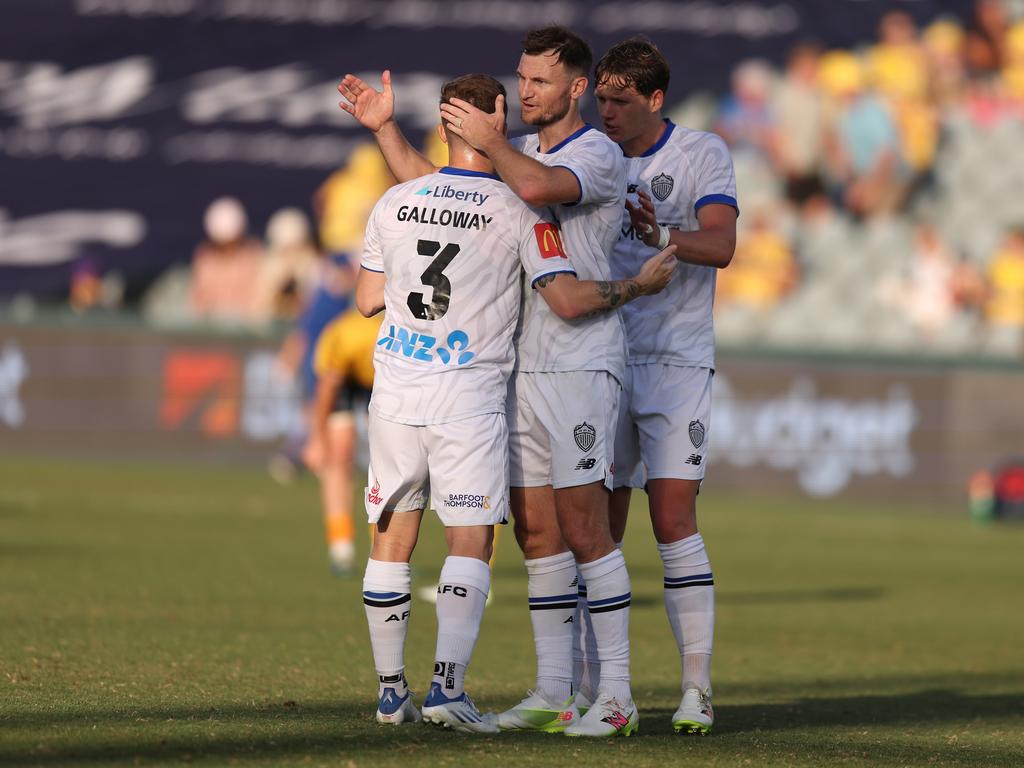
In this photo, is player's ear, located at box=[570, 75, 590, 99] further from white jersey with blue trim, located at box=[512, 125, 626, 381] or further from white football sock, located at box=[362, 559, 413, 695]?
white football sock, located at box=[362, 559, 413, 695]

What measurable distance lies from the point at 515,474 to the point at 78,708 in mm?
1652

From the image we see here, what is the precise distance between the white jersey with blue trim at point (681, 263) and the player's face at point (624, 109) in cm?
13

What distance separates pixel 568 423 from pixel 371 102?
1.40 meters

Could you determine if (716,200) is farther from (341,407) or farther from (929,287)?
(929,287)

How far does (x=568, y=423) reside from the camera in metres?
5.64

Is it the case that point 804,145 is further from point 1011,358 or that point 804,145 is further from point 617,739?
point 617,739

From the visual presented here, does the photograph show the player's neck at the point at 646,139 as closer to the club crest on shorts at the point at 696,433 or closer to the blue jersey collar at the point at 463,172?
the blue jersey collar at the point at 463,172

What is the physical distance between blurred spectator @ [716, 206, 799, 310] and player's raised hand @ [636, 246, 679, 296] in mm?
15158

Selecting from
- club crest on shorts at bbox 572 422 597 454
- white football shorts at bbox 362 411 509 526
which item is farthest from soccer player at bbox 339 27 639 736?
white football shorts at bbox 362 411 509 526

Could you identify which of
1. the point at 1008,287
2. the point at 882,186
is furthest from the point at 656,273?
the point at 882,186

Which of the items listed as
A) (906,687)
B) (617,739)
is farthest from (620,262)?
(906,687)

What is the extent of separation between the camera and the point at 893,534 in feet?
54.3

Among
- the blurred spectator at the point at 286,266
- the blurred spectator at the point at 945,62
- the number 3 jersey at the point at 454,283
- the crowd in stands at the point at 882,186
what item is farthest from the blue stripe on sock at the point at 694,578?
the blurred spectator at the point at 945,62

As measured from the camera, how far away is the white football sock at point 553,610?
19.0ft
